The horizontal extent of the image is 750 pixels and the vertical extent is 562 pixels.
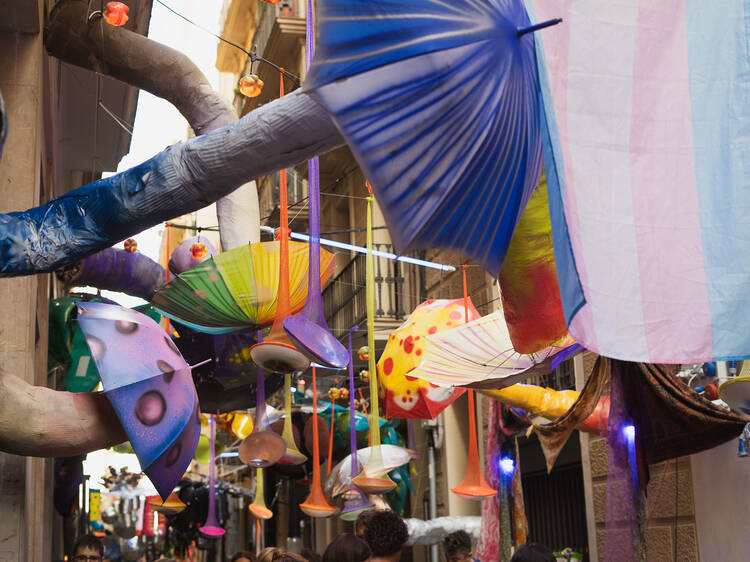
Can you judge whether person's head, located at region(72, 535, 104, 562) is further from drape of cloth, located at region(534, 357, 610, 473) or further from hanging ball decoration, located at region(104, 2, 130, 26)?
hanging ball decoration, located at region(104, 2, 130, 26)

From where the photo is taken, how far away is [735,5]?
420 centimetres

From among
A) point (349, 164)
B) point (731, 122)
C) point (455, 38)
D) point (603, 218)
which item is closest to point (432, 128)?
point (455, 38)

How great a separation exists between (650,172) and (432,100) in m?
1.01

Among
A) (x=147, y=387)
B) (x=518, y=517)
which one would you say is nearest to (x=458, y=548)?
(x=518, y=517)

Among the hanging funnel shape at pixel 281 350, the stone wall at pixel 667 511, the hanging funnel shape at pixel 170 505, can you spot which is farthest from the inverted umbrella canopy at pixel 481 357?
the hanging funnel shape at pixel 170 505

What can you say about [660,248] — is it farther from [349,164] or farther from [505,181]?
[349,164]

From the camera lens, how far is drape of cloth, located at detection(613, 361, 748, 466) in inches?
248

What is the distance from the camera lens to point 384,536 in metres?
5.11

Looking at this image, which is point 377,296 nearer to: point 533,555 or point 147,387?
point 533,555

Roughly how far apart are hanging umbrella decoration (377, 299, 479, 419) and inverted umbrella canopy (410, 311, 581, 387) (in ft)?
2.86

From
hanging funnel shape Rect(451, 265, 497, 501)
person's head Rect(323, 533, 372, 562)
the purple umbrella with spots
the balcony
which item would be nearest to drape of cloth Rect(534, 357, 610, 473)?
hanging funnel shape Rect(451, 265, 497, 501)

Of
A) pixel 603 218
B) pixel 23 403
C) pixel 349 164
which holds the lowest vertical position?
pixel 23 403

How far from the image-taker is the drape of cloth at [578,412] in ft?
22.5

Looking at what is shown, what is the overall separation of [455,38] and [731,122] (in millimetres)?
1335
